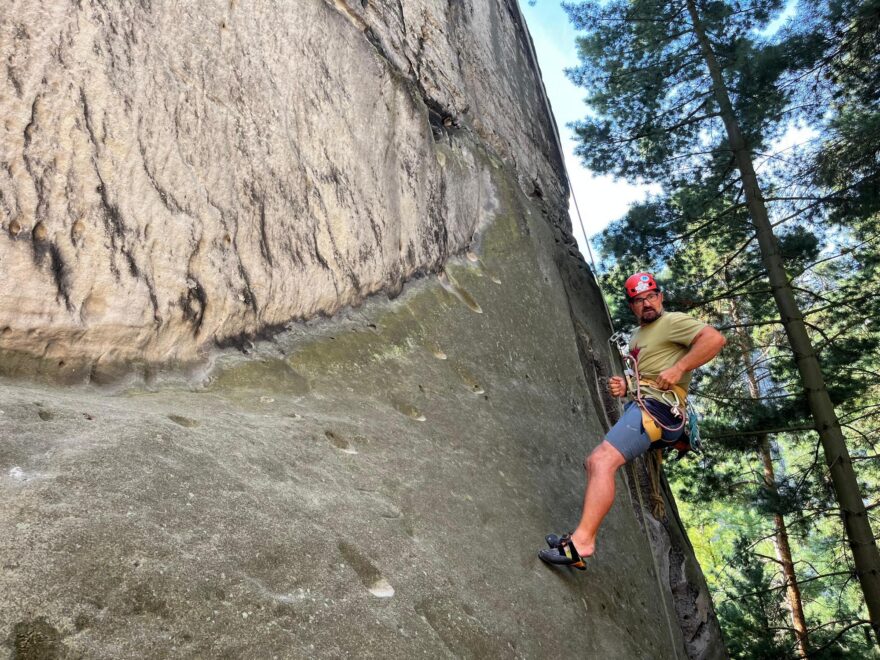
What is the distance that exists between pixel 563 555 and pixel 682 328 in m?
1.76

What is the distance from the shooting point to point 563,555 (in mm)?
3605

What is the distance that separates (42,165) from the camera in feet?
9.40

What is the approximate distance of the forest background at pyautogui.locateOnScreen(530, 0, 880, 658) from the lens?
846cm

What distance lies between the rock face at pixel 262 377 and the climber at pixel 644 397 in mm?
336

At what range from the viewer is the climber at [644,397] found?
369cm

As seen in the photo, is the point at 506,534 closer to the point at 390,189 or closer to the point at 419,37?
the point at 390,189

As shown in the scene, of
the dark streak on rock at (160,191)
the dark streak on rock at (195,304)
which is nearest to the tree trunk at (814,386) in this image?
the dark streak on rock at (195,304)

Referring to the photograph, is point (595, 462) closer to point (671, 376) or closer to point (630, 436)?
point (630, 436)

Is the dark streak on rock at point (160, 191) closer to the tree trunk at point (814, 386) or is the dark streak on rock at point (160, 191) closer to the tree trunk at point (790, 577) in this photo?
the tree trunk at point (814, 386)

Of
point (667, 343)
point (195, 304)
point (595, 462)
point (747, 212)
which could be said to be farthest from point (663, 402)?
point (747, 212)

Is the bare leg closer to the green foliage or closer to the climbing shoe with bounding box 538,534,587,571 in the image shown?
the climbing shoe with bounding box 538,534,587,571

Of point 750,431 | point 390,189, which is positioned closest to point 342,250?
point 390,189

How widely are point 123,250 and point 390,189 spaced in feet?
8.20

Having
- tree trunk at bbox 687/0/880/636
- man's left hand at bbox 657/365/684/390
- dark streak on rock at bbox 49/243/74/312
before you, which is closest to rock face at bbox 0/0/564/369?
dark streak on rock at bbox 49/243/74/312
